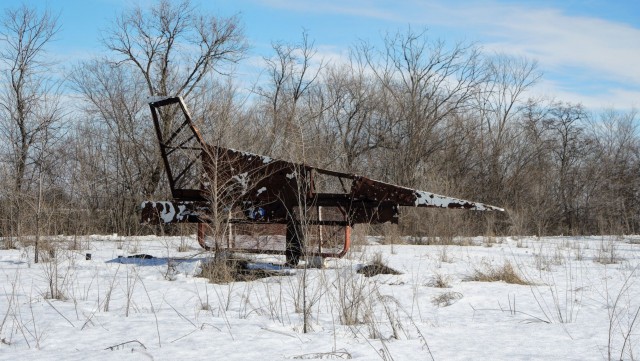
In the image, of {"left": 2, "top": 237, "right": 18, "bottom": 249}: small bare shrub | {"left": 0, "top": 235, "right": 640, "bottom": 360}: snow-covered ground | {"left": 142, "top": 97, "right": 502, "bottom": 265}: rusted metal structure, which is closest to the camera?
{"left": 0, "top": 235, "right": 640, "bottom": 360}: snow-covered ground

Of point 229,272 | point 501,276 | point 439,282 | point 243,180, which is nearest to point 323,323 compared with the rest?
point 439,282

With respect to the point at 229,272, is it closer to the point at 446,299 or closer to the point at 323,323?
the point at 446,299

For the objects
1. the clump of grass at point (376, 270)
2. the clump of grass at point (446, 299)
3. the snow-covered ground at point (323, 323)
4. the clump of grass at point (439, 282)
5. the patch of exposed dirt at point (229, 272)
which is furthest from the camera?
the clump of grass at point (376, 270)

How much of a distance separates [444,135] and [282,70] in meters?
9.03

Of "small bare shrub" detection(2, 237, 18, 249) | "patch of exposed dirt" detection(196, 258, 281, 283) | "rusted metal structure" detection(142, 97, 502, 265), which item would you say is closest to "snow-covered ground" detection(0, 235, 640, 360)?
"patch of exposed dirt" detection(196, 258, 281, 283)

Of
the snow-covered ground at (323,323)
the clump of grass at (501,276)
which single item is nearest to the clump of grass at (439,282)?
the snow-covered ground at (323,323)

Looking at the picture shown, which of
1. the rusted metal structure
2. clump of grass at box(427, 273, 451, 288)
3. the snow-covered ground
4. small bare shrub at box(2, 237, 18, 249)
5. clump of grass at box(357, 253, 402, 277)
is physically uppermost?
the rusted metal structure

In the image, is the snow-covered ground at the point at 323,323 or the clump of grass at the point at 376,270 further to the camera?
the clump of grass at the point at 376,270

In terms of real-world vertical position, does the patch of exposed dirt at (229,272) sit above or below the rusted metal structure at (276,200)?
below

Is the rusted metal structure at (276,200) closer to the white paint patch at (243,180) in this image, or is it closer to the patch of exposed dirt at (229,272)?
the white paint patch at (243,180)

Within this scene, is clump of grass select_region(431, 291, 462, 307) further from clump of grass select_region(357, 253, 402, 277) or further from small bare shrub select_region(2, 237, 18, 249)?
small bare shrub select_region(2, 237, 18, 249)

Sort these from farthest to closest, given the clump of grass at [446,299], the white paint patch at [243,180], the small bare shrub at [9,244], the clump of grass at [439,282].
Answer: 1. the small bare shrub at [9,244]
2. the white paint patch at [243,180]
3. the clump of grass at [439,282]
4. the clump of grass at [446,299]

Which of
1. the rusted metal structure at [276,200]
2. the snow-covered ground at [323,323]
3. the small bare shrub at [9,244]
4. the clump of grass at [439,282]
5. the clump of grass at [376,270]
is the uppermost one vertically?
the rusted metal structure at [276,200]

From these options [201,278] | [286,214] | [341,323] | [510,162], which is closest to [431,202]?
[286,214]
